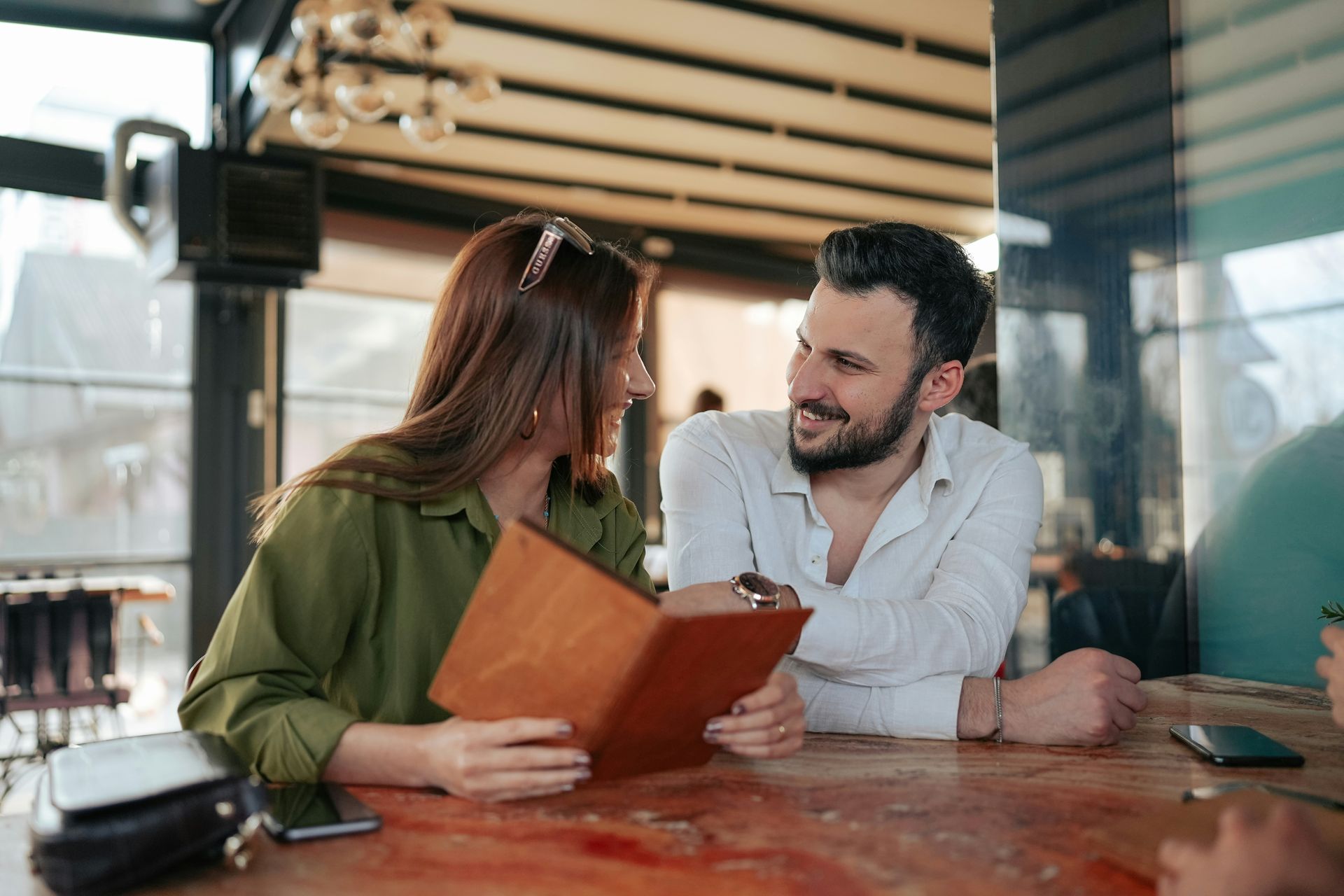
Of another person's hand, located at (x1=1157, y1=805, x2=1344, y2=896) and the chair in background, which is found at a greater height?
another person's hand, located at (x1=1157, y1=805, x2=1344, y2=896)

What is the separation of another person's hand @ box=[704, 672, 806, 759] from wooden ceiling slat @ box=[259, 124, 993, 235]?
511 centimetres

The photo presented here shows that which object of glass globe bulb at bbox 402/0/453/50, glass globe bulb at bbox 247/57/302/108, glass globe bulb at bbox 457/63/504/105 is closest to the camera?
glass globe bulb at bbox 402/0/453/50

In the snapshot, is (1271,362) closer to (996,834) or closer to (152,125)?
(996,834)

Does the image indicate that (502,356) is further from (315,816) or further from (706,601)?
(315,816)

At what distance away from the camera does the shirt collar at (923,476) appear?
184 centimetres

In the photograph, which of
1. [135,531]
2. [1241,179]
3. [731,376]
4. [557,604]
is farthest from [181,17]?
[557,604]

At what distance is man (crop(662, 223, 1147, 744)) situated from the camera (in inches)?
60.3

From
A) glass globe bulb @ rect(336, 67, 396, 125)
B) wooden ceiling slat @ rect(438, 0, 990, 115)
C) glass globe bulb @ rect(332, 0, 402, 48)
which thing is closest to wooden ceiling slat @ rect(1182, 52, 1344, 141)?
glass globe bulb @ rect(332, 0, 402, 48)

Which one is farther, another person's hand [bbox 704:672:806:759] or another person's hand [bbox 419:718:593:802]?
another person's hand [bbox 704:672:806:759]

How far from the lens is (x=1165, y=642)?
221 centimetres

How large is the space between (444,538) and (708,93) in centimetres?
473

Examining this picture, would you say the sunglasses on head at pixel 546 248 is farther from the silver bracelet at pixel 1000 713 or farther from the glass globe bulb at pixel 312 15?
the glass globe bulb at pixel 312 15

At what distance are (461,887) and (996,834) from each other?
1.57ft

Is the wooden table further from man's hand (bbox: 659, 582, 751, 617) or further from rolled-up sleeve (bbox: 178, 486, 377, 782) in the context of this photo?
man's hand (bbox: 659, 582, 751, 617)
